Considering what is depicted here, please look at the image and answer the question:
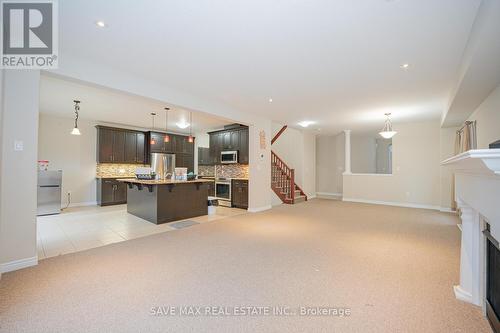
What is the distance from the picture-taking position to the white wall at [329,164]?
994 centimetres

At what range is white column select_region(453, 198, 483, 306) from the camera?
6.89 ft

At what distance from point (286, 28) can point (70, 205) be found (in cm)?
813

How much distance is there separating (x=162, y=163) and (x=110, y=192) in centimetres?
201

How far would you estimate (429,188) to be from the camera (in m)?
7.01

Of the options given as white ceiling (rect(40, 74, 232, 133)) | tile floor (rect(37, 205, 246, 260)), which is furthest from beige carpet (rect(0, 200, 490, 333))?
white ceiling (rect(40, 74, 232, 133))

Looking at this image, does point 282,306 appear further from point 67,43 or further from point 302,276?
point 67,43

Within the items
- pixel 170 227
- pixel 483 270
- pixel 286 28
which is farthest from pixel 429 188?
pixel 170 227

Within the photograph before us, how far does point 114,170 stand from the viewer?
790 cm

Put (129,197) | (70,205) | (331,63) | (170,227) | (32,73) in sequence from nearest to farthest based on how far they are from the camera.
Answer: (32,73) → (331,63) → (170,227) → (129,197) → (70,205)

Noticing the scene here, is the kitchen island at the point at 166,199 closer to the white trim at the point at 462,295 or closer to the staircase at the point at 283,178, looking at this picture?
the staircase at the point at 283,178

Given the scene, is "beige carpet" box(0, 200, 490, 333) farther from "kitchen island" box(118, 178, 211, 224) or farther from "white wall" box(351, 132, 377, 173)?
"white wall" box(351, 132, 377, 173)

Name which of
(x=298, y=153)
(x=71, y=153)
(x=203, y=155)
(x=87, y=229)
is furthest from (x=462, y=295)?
(x=71, y=153)

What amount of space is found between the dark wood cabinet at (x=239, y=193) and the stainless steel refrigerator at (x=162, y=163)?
2813 millimetres

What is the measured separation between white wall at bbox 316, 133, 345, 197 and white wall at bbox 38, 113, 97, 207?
9.25 metres
